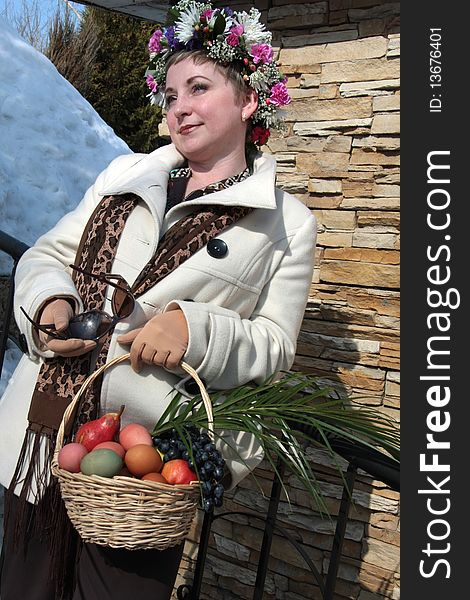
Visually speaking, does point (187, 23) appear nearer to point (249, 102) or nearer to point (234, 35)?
point (234, 35)

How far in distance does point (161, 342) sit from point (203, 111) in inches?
25.1

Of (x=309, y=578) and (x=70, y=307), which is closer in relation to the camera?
(x=70, y=307)

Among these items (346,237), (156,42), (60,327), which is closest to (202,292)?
(60,327)

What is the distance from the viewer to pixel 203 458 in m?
1.73

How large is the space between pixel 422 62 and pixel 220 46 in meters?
0.53

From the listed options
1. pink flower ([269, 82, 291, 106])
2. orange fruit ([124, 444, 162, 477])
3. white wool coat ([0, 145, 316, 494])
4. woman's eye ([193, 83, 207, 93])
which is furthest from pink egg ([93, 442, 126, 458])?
pink flower ([269, 82, 291, 106])

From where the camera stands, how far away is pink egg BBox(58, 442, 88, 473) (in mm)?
1700

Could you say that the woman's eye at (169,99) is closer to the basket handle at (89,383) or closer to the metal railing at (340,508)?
the basket handle at (89,383)

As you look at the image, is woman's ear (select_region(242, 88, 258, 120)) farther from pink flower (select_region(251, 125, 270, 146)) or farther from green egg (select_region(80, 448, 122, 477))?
green egg (select_region(80, 448, 122, 477))

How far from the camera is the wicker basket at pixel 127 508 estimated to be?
5.30 feet

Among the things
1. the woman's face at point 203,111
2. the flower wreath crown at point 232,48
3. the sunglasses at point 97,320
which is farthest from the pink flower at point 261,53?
the sunglasses at point 97,320

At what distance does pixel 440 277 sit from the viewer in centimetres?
203

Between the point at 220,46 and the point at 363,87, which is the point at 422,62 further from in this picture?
the point at 363,87

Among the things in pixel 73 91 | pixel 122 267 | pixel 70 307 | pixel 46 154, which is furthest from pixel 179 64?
pixel 73 91
